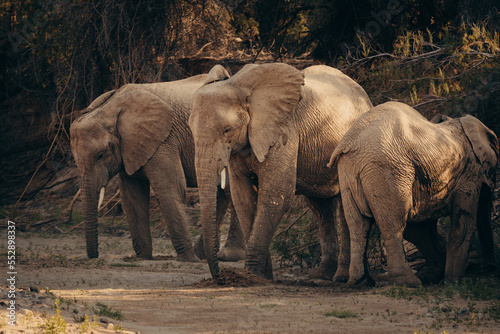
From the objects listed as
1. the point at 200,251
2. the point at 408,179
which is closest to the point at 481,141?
the point at 408,179

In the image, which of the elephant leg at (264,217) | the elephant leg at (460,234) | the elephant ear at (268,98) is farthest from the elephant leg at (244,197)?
the elephant leg at (460,234)

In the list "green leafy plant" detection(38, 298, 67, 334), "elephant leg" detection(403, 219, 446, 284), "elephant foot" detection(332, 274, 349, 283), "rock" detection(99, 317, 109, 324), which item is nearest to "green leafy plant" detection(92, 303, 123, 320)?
"rock" detection(99, 317, 109, 324)

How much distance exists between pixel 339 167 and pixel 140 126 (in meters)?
3.62

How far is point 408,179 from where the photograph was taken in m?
6.84

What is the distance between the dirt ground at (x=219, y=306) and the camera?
16.7 ft

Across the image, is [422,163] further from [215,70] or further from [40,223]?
[40,223]

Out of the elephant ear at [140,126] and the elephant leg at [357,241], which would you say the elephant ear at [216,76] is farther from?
the elephant ear at [140,126]

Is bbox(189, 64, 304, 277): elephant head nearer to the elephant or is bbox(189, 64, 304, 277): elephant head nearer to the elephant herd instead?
the elephant herd

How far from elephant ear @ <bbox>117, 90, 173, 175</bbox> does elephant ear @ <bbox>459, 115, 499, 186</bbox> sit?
426cm

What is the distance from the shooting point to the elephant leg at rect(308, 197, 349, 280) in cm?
873

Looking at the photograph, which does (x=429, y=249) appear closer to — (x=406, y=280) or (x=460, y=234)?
(x=460, y=234)

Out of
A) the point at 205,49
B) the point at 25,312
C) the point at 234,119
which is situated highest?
the point at 205,49

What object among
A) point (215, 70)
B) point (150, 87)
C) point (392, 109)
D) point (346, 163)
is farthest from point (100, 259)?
point (392, 109)

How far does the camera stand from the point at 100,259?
9562 millimetres
